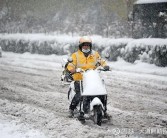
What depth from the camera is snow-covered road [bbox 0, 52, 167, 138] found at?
7480mm

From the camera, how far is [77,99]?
321 inches

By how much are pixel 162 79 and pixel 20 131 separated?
8.19 m

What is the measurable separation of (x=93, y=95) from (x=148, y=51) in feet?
36.5

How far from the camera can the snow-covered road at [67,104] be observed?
7.48 m

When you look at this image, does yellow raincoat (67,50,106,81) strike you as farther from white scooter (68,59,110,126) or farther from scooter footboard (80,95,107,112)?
scooter footboard (80,95,107,112)

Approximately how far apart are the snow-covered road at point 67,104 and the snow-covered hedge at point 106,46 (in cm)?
157

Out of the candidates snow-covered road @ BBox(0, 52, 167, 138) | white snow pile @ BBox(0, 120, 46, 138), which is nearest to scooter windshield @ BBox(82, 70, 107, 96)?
snow-covered road @ BBox(0, 52, 167, 138)

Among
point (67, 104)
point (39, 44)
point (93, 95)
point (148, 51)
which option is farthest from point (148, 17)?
point (93, 95)

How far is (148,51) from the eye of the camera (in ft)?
59.3

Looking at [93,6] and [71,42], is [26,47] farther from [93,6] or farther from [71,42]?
[93,6]

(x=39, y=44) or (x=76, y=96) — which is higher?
(x=39, y=44)

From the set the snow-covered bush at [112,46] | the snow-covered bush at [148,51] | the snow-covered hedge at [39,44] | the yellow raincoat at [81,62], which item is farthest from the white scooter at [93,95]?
the snow-covered hedge at [39,44]

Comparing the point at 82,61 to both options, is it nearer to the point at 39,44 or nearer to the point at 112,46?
the point at 112,46

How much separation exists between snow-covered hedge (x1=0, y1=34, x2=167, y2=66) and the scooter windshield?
33.2 feet
